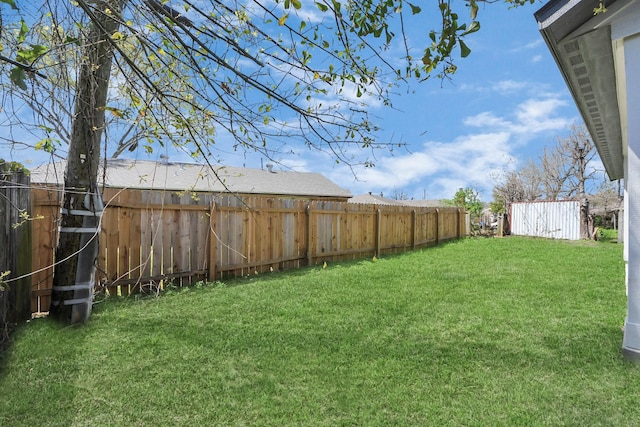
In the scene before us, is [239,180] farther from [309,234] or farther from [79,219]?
[79,219]

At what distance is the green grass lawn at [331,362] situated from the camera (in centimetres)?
228

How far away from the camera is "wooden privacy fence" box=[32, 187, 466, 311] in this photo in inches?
180

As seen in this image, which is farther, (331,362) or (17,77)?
(331,362)

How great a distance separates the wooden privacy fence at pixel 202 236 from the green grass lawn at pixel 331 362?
0.71 meters

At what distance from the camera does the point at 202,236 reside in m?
6.21

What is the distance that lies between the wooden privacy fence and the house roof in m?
3.09

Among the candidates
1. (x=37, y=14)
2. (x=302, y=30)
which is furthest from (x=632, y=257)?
(x=37, y=14)

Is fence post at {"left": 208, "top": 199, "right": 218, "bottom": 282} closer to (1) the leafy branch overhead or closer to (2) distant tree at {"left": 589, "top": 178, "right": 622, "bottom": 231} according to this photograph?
(1) the leafy branch overhead

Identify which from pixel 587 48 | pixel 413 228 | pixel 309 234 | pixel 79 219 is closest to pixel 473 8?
pixel 587 48

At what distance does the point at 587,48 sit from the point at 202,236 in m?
5.72

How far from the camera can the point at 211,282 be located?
611 cm

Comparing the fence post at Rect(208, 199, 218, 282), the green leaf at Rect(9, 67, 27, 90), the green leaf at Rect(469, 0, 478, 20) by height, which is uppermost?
the green leaf at Rect(469, 0, 478, 20)

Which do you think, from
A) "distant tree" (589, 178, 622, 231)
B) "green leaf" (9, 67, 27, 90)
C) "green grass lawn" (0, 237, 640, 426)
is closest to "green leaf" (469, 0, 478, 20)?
"green leaf" (9, 67, 27, 90)

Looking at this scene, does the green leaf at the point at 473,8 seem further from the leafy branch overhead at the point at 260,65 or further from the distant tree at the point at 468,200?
the distant tree at the point at 468,200
